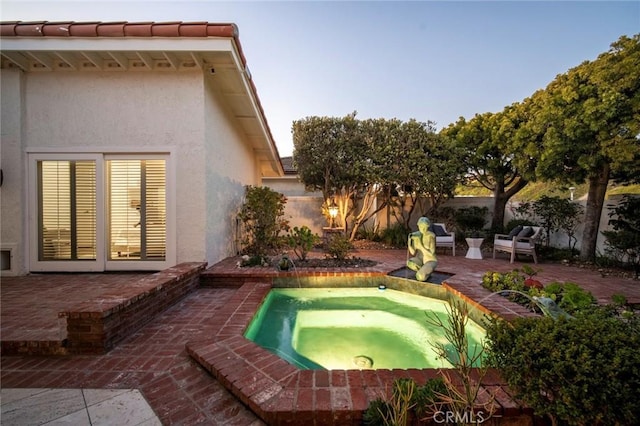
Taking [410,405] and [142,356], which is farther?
[142,356]

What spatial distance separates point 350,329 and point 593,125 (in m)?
7.36

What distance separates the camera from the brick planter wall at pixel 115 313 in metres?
2.69

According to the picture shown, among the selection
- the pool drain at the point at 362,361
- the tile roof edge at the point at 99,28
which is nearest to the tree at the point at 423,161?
the tile roof edge at the point at 99,28

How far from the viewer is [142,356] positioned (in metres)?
2.68

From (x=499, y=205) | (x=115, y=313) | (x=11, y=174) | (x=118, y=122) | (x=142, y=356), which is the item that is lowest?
(x=142, y=356)

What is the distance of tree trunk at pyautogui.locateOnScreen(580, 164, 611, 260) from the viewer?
23.9 ft

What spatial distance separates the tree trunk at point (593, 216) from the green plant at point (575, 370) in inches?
309

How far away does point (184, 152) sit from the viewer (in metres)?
5.55

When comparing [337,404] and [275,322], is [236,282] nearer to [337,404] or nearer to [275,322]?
[275,322]

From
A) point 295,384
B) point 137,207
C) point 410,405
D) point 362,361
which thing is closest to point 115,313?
point 295,384

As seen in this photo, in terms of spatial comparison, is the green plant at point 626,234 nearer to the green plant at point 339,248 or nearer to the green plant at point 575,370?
the green plant at point 339,248

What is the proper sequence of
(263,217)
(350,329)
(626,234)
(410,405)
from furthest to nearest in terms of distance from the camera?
(263,217) < (626,234) < (350,329) < (410,405)

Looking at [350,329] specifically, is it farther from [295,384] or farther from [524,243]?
[524,243]

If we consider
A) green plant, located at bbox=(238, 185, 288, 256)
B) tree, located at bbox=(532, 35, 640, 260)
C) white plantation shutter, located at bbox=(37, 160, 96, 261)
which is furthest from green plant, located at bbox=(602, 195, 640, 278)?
white plantation shutter, located at bbox=(37, 160, 96, 261)
